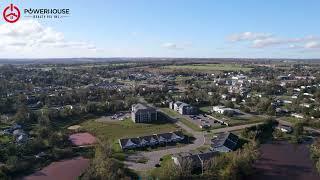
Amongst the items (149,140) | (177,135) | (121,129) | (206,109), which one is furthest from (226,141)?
(206,109)

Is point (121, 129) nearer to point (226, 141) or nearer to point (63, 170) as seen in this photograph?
point (63, 170)

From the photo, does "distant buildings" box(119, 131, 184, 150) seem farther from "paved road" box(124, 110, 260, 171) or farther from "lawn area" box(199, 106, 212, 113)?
"lawn area" box(199, 106, 212, 113)

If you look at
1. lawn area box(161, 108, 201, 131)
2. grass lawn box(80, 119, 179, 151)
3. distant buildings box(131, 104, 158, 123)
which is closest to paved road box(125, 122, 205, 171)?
lawn area box(161, 108, 201, 131)

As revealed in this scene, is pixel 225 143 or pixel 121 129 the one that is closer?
pixel 225 143

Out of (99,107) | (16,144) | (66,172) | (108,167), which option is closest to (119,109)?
(99,107)

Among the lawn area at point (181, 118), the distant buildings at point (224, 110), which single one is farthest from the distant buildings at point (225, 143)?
the distant buildings at point (224, 110)

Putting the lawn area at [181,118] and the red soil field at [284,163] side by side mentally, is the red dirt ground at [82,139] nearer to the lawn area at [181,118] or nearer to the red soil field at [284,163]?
the lawn area at [181,118]

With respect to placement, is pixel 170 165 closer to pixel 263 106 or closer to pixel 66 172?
pixel 66 172
